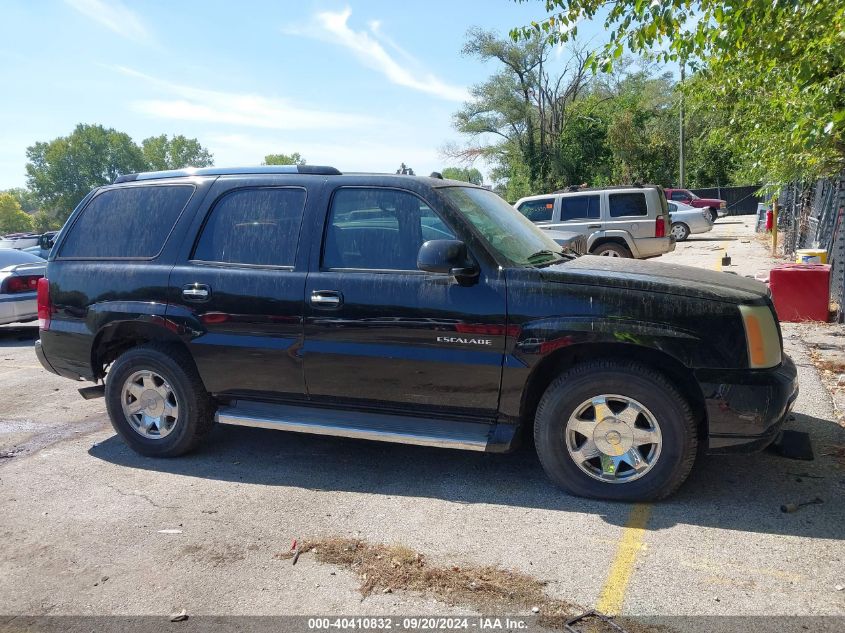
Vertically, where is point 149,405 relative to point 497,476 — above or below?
above

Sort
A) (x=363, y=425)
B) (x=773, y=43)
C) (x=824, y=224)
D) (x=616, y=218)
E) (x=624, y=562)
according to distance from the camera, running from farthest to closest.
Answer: (x=616, y=218)
(x=824, y=224)
(x=773, y=43)
(x=363, y=425)
(x=624, y=562)

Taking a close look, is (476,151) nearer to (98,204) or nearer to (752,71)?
(752,71)

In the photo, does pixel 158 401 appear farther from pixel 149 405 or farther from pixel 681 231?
pixel 681 231

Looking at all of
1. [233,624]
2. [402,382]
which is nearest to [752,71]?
[402,382]

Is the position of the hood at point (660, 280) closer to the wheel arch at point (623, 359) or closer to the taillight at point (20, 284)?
the wheel arch at point (623, 359)

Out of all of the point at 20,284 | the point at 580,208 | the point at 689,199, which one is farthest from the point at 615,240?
the point at 689,199

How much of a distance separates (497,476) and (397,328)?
1.18 meters

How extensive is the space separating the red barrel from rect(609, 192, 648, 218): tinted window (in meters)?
5.92

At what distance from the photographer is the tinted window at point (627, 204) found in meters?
14.9

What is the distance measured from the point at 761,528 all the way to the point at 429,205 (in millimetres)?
2594

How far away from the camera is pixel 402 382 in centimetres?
428

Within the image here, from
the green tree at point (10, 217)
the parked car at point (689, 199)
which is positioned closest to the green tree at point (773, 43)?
the parked car at point (689, 199)

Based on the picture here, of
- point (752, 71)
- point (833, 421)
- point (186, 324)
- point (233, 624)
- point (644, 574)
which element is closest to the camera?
point (233, 624)

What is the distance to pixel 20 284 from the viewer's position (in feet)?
34.1
